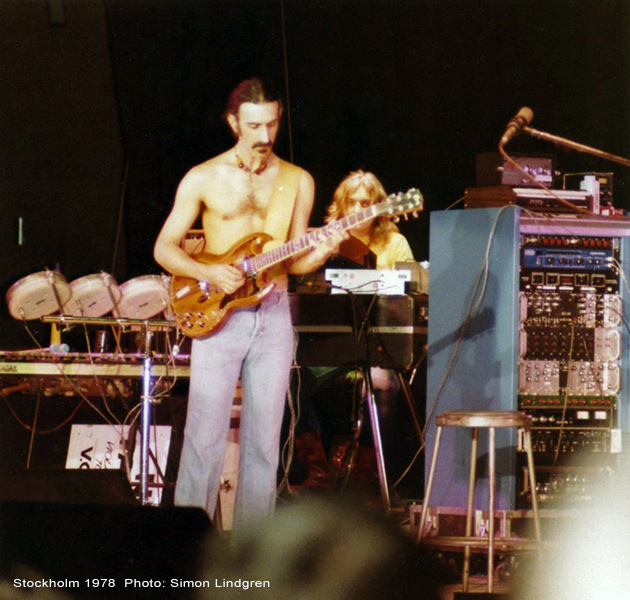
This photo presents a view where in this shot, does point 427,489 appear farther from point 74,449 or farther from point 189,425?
point 74,449

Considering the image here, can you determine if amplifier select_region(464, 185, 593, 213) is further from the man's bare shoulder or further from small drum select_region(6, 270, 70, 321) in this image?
small drum select_region(6, 270, 70, 321)

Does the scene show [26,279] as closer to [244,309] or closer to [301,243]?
[244,309]

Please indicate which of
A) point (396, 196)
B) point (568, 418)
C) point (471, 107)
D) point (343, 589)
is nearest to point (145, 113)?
point (471, 107)

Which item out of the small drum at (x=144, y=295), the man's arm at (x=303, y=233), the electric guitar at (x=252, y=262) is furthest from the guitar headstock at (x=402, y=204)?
the small drum at (x=144, y=295)

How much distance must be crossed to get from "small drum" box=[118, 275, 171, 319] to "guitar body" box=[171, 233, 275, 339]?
7.61ft

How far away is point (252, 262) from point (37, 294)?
2484 mm

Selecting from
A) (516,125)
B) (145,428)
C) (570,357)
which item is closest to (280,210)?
(516,125)

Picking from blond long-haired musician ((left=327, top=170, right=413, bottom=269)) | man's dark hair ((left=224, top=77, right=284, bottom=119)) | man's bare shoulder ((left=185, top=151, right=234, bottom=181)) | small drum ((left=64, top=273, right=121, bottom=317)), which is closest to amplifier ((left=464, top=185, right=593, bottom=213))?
man's dark hair ((left=224, top=77, right=284, bottom=119))

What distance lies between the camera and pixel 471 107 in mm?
6734

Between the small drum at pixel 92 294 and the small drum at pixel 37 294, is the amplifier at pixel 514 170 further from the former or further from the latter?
the small drum at pixel 37 294

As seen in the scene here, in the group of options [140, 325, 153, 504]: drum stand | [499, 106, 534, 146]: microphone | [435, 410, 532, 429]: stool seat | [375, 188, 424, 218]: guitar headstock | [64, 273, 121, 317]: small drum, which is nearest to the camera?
[499, 106, 534, 146]: microphone

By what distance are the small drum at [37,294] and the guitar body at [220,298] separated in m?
2.17

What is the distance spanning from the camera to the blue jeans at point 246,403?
389 centimetres

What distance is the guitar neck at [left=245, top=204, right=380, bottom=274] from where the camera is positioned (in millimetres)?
3863
